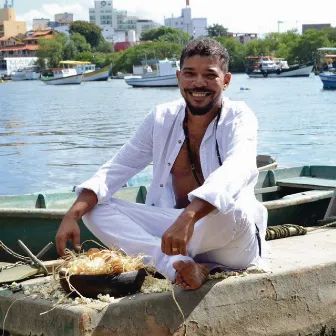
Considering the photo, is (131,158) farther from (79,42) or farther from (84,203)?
(79,42)

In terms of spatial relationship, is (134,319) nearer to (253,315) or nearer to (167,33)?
(253,315)

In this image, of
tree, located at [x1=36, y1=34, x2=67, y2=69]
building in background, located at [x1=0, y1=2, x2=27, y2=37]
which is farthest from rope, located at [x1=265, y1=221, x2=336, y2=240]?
building in background, located at [x1=0, y1=2, x2=27, y2=37]

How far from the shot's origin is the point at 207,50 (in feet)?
13.4

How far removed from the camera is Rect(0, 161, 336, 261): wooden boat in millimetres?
6000

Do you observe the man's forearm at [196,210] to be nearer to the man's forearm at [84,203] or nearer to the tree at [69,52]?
the man's forearm at [84,203]

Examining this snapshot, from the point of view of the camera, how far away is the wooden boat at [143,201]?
600 centimetres

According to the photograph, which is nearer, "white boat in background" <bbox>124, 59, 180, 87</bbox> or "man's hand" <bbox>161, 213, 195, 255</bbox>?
"man's hand" <bbox>161, 213, 195, 255</bbox>

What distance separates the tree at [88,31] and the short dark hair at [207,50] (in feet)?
465

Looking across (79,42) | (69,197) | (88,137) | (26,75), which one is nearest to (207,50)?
(69,197)

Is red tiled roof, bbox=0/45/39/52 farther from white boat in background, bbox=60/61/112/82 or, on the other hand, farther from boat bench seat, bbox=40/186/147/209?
boat bench seat, bbox=40/186/147/209

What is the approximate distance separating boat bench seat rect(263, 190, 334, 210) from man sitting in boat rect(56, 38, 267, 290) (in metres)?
2.33

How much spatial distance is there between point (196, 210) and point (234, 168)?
12.8 inches

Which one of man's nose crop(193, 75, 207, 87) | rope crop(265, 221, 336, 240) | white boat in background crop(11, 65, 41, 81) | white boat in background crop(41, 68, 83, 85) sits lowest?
white boat in background crop(11, 65, 41, 81)

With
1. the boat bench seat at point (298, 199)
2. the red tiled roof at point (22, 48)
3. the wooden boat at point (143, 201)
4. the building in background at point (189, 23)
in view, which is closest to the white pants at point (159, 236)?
the wooden boat at point (143, 201)
